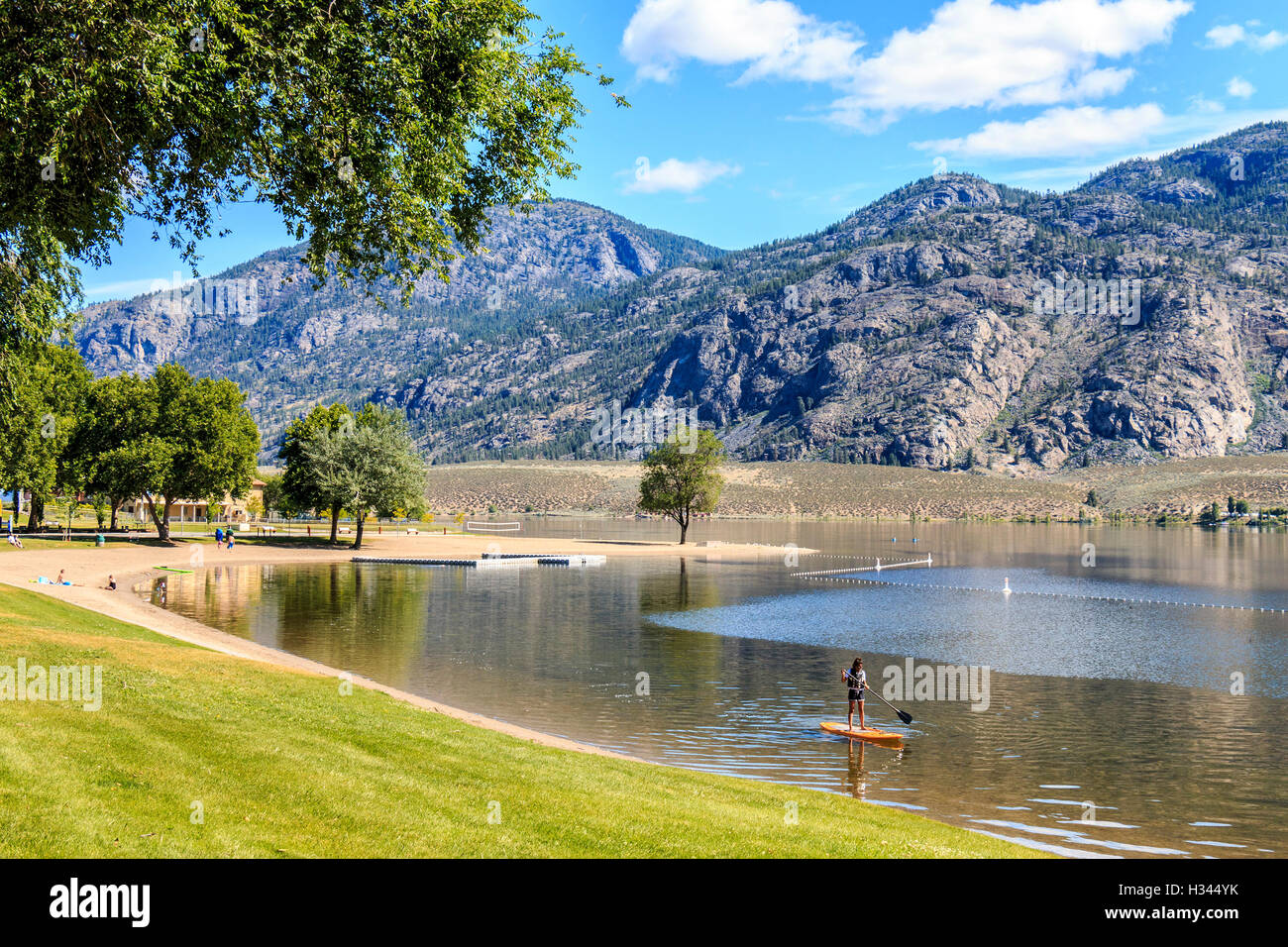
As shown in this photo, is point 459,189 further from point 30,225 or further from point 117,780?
point 117,780

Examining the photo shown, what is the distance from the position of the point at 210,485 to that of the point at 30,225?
→ 64.4 m

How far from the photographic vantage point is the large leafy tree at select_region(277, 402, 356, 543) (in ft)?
266

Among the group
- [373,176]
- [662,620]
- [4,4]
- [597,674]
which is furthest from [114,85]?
[662,620]

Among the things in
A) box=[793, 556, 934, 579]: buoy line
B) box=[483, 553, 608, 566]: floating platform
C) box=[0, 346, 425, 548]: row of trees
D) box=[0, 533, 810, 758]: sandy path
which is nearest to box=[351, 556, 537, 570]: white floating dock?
box=[483, 553, 608, 566]: floating platform

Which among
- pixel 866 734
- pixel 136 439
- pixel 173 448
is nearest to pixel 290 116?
pixel 866 734

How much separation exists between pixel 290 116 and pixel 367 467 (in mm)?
70187

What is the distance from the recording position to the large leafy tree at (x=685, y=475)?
95562 millimetres

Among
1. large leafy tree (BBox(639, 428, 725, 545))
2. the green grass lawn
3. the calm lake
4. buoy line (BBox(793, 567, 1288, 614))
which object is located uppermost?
large leafy tree (BBox(639, 428, 725, 545))

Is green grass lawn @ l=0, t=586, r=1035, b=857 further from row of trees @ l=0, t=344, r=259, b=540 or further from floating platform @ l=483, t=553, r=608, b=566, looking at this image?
row of trees @ l=0, t=344, r=259, b=540

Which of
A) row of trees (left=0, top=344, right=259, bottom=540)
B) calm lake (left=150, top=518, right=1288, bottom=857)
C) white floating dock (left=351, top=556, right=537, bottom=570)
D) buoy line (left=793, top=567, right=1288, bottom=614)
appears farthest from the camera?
white floating dock (left=351, top=556, right=537, bottom=570)

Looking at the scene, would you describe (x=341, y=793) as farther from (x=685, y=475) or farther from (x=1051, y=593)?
(x=685, y=475)

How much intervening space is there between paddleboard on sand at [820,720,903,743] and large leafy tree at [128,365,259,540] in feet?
210

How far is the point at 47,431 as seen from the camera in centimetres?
6412

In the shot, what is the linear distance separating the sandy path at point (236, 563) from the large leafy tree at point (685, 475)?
16.8ft
